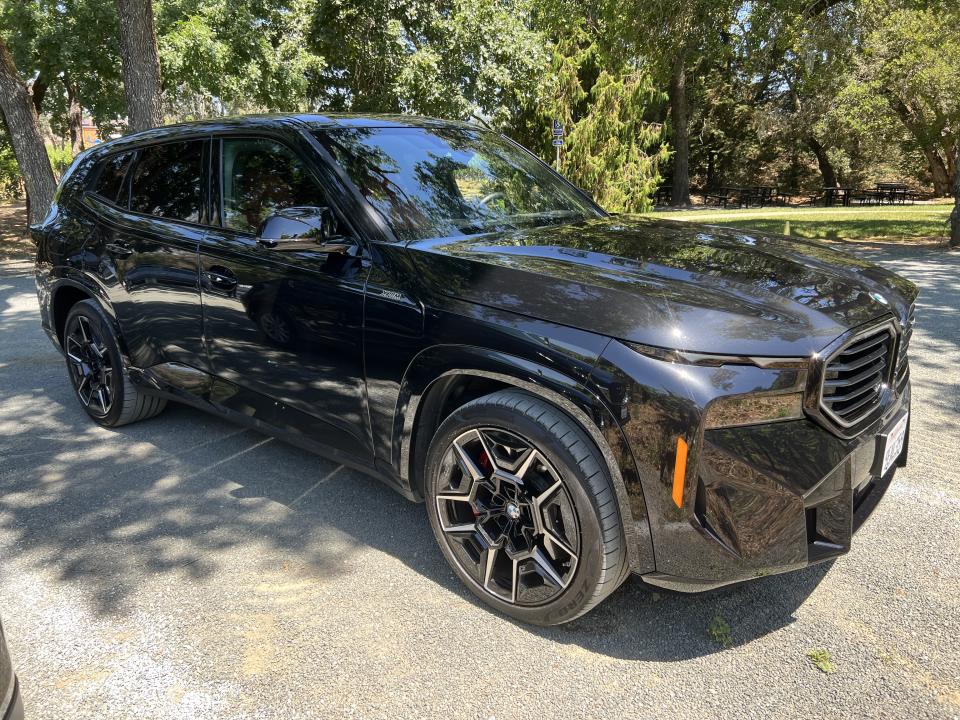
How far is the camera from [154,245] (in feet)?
13.2

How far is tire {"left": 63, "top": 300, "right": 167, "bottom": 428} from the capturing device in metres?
4.57

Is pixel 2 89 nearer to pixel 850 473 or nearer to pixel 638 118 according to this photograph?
pixel 850 473

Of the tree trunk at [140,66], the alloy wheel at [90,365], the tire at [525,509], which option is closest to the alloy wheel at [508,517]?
the tire at [525,509]

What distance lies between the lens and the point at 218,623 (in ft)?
9.24

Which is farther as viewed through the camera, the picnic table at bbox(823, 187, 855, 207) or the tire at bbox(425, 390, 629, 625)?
the picnic table at bbox(823, 187, 855, 207)

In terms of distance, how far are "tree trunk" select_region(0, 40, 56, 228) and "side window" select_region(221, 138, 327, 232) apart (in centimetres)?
1042

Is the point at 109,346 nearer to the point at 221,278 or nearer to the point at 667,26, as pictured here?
the point at 221,278

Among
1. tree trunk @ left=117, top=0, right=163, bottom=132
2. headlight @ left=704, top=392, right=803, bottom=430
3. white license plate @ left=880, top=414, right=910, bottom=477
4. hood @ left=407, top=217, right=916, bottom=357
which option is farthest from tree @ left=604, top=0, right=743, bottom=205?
headlight @ left=704, top=392, right=803, bottom=430

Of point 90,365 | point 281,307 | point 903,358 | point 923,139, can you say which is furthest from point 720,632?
point 923,139

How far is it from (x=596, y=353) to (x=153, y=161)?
10.3ft

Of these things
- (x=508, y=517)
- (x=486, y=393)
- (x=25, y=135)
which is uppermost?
(x=25, y=135)

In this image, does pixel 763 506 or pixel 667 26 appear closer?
pixel 763 506

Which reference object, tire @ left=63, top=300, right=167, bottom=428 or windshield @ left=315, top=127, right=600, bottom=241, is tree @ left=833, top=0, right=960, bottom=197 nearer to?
windshield @ left=315, top=127, right=600, bottom=241

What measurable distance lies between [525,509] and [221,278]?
194cm
